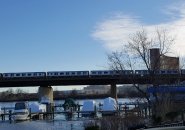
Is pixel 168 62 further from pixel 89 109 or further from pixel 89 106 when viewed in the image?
pixel 89 106

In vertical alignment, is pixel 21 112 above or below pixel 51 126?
above

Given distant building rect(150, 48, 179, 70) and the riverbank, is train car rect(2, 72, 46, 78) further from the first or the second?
distant building rect(150, 48, 179, 70)

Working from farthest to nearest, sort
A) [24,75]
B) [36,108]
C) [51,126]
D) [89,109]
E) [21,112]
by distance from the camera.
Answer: [24,75] < [36,108] < [89,109] < [21,112] < [51,126]

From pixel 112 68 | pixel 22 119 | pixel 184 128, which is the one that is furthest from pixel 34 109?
pixel 184 128

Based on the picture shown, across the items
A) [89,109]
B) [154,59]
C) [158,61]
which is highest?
[154,59]

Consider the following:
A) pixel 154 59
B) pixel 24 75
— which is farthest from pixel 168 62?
pixel 24 75

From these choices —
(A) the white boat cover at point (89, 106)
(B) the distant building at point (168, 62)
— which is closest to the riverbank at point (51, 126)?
(B) the distant building at point (168, 62)

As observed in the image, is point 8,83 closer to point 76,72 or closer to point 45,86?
point 45,86

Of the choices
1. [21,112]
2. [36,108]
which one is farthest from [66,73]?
[21,112]

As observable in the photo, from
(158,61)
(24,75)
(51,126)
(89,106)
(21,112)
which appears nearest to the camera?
(158,61)

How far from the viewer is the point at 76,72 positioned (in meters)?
122

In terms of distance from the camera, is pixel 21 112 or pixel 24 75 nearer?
pixel 21 112

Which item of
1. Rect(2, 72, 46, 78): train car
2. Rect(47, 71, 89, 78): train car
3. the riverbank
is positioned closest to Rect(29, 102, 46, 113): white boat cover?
the riverbank

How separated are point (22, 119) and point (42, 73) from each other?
4532cm
